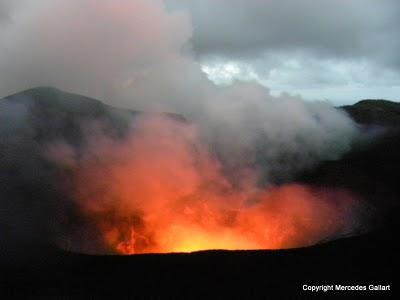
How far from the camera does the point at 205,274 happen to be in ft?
51.6

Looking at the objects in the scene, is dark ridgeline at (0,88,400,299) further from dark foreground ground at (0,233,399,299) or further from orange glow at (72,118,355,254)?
orange glow at (72,118,355,254)

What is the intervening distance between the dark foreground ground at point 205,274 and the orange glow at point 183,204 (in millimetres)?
5495

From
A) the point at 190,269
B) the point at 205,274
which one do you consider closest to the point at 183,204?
the point at 190,269

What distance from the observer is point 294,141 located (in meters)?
30.9

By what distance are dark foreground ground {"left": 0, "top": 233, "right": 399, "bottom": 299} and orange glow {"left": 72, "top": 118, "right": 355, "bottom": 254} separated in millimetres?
5495

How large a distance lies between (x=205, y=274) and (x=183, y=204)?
34.5 feet

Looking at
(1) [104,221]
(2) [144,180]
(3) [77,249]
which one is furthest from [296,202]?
(3) [77,249]

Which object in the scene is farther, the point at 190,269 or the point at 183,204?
the point at 183,204

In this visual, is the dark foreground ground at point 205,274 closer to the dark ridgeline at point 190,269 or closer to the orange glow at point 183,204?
the dark ridgeline at point 190,269

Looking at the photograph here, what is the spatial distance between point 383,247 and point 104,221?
44.2 ft

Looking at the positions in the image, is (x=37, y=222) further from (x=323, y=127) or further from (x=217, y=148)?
(x=323, y=127)

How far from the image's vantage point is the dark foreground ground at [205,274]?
50.2ft

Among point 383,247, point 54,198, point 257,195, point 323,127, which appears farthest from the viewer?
point 323,127

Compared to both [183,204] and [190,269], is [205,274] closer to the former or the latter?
[190,269]
